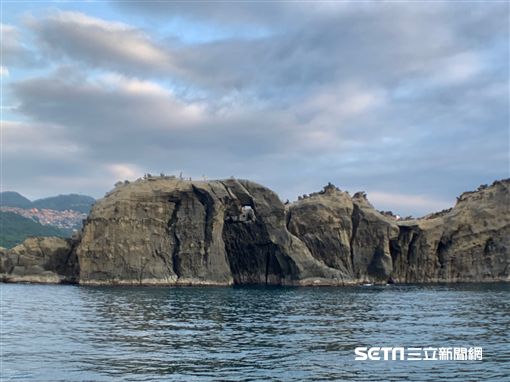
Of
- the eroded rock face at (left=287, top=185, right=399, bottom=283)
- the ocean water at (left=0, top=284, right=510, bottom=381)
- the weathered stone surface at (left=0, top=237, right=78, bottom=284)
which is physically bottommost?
the ocean water at (left=0, top=284, right=510, bottom=381)

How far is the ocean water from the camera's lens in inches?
1164

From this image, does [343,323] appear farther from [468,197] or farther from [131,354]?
[468,197]

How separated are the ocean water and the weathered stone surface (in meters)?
52.3

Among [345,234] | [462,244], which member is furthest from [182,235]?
[462,244]

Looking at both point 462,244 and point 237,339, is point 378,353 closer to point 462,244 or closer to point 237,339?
point 237,339

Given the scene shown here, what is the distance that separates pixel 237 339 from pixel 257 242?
81706 millimetres

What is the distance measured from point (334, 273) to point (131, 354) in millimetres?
88005

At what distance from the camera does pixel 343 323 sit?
51.2 meters

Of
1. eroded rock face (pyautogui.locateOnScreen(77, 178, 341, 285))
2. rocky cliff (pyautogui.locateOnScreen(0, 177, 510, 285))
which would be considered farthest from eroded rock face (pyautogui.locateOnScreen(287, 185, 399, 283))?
eroded rock face (pyautogui.locateOnScreen(77, 178, 341, 285))

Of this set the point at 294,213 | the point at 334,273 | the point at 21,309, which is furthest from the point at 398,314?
the point at 294,213

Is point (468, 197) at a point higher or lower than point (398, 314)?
higher

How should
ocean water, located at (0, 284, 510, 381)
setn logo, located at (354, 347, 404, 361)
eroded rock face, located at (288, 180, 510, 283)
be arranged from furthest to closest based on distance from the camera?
1. eroded rock face, located at (288, 180, 510, 283)
2. setn logo, located at (354, 347, 404, 361)
3. ocean water, located at (0, 284, 510, 381)

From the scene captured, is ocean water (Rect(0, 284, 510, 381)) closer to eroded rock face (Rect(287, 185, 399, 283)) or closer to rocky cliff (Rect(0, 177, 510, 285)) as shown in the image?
rocky cliff (Rect(0, 177, 510, 285))

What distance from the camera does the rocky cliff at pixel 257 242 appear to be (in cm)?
11150
